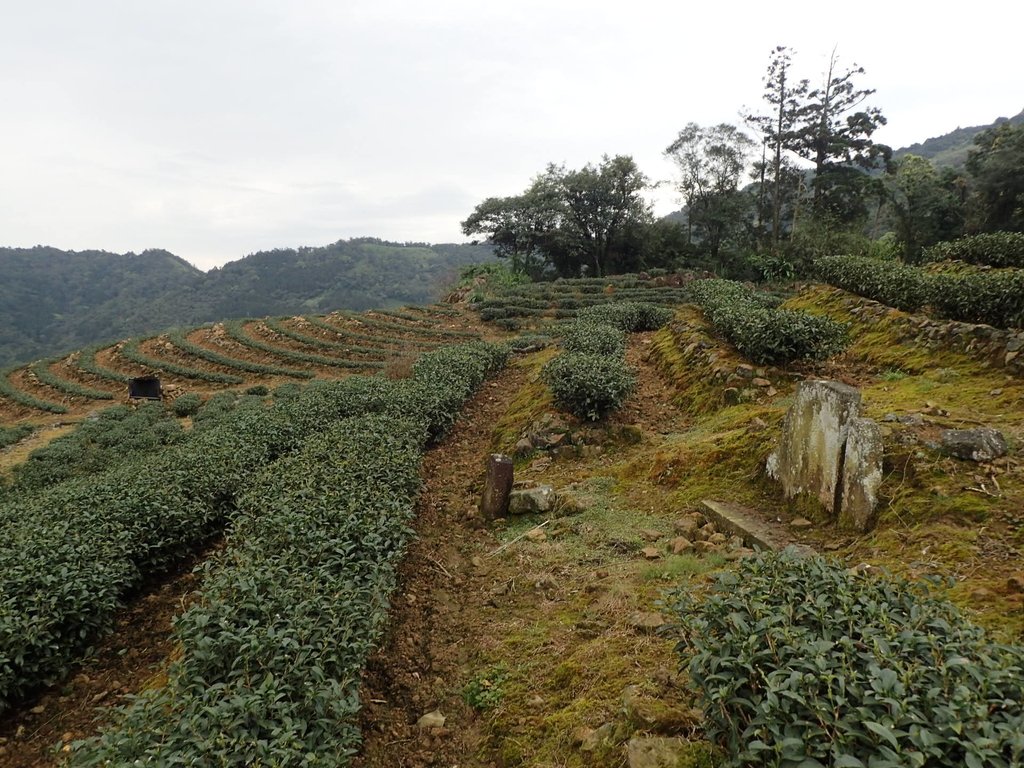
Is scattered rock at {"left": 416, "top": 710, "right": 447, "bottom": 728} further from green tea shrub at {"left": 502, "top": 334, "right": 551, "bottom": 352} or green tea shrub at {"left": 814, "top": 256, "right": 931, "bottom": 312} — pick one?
green tea shrub at {"left": 502, "top": 334, "right": 551, "bottom": 352}

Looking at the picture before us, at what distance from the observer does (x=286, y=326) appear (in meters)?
30.7

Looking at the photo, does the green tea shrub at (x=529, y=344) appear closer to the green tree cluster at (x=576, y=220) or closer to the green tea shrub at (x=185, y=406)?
the green tea shrub at (x=185, y=406)

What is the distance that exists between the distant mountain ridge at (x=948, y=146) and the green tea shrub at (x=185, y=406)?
81.4m

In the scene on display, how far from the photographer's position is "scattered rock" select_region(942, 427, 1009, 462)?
4.13 m

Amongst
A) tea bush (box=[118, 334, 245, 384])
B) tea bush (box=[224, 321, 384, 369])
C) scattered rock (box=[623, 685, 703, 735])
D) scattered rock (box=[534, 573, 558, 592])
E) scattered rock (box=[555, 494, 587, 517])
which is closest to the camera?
scattered rock (box=[623, 685, 703, 735])

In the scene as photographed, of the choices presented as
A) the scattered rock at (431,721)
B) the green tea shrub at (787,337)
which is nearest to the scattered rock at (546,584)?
the scattered rock at (431,721)

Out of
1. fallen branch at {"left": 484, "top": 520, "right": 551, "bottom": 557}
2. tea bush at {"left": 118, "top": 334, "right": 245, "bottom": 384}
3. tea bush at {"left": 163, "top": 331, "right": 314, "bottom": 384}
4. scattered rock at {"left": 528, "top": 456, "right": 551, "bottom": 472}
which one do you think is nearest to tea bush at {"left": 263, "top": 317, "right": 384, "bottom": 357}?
tea bush at {"left": 163, "top": 331, "right": 314, "bottom": 384}

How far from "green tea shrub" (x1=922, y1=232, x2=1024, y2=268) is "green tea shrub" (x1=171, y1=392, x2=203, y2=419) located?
76.8 ft

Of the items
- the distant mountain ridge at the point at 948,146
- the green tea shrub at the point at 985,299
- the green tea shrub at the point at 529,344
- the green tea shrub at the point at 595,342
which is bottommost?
the green tea shrub at the point at 529,344

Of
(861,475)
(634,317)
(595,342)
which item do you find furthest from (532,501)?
(634,317)

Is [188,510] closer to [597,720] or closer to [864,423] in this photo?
[597,720]

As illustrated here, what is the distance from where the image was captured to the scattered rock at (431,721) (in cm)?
345

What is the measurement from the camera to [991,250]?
1238cm

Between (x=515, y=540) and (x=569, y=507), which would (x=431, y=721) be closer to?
(x=515, y=540)
